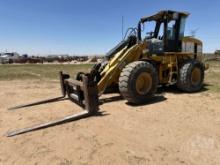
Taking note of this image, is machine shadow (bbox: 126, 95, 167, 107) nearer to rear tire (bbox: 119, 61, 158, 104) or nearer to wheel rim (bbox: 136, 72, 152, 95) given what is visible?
rear tire (bbox: 119, 61, 158, 104)

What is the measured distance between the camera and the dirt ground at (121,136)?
139 inches

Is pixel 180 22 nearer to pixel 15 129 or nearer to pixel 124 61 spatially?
pixel 124 61

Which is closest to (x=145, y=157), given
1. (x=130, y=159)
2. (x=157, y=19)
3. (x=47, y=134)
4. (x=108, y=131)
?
(x=130, y=159)

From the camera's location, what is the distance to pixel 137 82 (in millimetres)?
6547

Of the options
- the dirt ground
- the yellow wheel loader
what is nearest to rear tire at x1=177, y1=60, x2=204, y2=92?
the yellow wheel loader

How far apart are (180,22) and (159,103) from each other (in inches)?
138

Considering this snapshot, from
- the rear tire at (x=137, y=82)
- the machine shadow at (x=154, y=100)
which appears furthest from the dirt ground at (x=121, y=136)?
the rear tire at (x=137, y=82)

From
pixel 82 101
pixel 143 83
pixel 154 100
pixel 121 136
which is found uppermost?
pixel 143 83

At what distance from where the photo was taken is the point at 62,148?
3863 millimetres

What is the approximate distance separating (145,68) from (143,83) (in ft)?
1.48

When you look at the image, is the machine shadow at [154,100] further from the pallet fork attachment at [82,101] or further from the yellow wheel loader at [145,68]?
the pallet fork attachment at [82,101]

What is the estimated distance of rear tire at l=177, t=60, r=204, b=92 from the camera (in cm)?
810

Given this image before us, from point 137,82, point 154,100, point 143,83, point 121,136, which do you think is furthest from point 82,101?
point 154,100

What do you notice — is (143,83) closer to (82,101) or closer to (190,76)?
(82,101)
